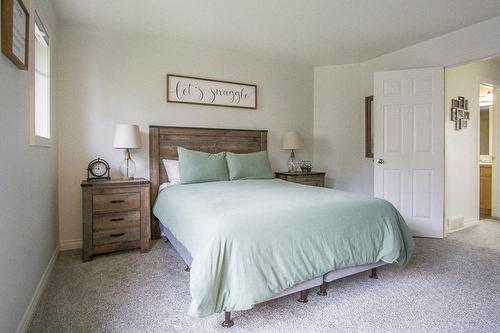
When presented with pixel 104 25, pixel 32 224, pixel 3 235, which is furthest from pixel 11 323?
pixel 104 25

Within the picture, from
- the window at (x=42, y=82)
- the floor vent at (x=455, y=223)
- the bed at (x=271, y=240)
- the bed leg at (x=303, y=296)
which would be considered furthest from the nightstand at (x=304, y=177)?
the window at (x=42, y=82)

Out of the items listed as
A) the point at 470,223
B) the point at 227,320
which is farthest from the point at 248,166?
the point at 470,223

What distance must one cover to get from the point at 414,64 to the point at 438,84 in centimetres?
44

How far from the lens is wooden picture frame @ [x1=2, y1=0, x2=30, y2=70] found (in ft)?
4.42

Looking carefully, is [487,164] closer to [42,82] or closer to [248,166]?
[248,166]

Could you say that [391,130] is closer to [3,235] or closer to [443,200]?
[443,200]

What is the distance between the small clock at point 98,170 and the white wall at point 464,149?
4.33 meters

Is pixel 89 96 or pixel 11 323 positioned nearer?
pixel 11 323

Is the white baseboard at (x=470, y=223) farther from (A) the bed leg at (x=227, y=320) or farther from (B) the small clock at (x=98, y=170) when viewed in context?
(B) the small clock at (x=98, y=170)

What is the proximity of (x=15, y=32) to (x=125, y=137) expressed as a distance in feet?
5.22

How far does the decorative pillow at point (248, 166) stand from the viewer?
133 inches

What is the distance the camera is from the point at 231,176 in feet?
11.0

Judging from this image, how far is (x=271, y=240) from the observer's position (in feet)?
5.49

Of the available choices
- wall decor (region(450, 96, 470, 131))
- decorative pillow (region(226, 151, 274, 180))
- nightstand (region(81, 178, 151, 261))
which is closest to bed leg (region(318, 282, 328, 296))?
decorative pillow (region(226, 151, 274, 180))
